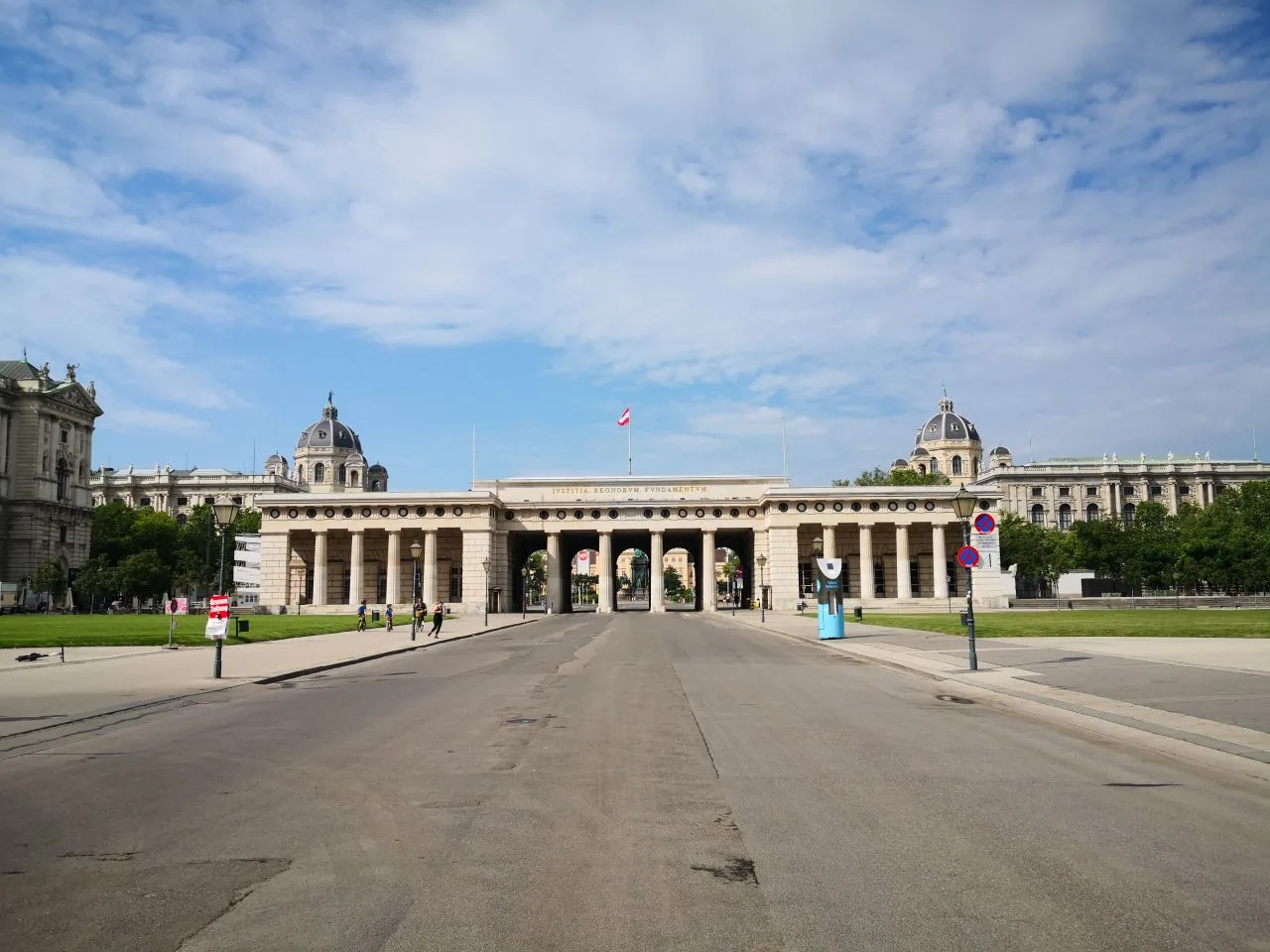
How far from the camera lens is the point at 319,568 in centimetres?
9338

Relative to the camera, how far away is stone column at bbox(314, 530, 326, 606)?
9331cm

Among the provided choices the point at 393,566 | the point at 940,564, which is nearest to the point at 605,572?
the point at 393,566

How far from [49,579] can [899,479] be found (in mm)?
94085

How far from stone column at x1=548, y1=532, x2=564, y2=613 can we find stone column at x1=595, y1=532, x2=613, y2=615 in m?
4.17

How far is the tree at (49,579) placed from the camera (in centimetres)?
8938

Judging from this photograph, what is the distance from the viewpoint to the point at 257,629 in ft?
161

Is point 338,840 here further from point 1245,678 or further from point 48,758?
point 1245,678

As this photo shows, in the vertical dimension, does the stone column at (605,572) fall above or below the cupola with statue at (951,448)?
below

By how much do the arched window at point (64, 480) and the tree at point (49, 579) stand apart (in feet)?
41.3

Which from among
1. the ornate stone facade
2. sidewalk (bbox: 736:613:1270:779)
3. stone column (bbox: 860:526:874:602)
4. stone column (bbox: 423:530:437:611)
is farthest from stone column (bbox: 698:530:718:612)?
the ornate stone facade

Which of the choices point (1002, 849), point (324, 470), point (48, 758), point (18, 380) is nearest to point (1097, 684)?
point (1002, 849)

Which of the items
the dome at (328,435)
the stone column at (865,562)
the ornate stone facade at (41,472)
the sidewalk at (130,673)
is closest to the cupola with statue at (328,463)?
the dome at (328,435)

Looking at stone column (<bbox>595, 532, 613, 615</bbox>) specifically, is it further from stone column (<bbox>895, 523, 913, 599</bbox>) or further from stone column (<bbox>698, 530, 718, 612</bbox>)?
stone column (<bbox>895, 523, 913, 599</bbox>)

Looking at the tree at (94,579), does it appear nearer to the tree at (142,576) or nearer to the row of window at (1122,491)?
the tree at (142,576)
